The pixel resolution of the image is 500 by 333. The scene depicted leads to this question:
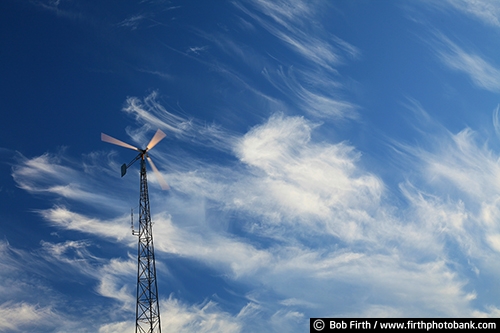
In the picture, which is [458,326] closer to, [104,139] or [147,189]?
[147,189]

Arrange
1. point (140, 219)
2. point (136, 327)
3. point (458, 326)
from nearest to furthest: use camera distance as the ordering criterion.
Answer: point (458, 326) → point (136, 327) → point (140, 219)

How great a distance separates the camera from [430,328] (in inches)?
2948

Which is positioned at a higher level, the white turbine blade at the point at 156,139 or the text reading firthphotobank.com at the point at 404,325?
the white turbine blade at the point at 156,139

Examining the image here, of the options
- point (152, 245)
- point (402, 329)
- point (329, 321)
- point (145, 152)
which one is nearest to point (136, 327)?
point (152, 245)

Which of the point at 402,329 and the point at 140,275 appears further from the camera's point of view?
the point at 140,275

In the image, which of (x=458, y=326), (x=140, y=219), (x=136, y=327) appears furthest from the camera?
(x=140, y=219)

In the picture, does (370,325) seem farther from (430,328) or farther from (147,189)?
(147,189)

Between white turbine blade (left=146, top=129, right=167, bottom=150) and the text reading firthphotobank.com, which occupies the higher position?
white turbine blade (left=146, top=129, right=167, bottom=150)

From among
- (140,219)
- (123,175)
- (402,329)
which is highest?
(123,175)

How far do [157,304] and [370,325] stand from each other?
1962 inches

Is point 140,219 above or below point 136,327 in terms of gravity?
above

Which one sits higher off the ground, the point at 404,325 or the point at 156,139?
the point at 156,139

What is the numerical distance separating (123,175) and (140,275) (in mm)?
21909

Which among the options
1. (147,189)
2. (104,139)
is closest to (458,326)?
(147,189)
